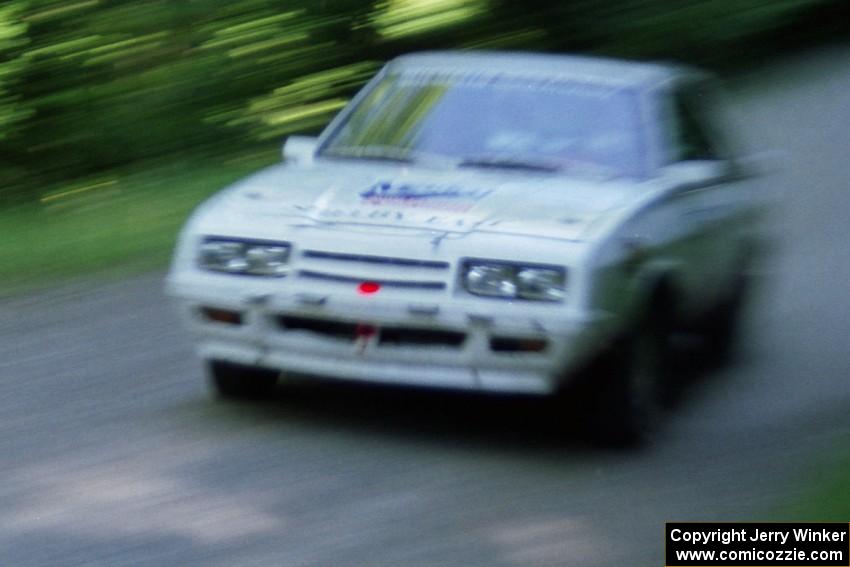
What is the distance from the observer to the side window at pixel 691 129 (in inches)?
312

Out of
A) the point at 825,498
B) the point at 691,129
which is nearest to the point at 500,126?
the point at 691,129

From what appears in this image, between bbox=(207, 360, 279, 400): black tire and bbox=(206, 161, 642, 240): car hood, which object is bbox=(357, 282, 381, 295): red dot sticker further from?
bbox=(207, 360, 279, 400): black tire

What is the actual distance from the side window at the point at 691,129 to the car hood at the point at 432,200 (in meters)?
0.86

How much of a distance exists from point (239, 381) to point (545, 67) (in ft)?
7.23

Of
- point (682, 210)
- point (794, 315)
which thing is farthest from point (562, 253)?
point (794, 315)

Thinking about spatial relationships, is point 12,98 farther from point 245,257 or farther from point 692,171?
point 692,171

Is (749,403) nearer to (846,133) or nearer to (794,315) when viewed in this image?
(794,315)

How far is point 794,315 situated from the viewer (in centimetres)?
978

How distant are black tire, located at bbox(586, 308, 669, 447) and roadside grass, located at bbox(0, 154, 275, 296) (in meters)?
4.74

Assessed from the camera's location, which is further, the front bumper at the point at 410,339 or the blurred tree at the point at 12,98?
the blurred tree at the point at 12,98

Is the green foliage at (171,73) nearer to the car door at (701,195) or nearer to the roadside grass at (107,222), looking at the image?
the roadside grass at (107,222)

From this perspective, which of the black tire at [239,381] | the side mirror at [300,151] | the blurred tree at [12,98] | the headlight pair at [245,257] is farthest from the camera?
the blurred tree at [12,98]

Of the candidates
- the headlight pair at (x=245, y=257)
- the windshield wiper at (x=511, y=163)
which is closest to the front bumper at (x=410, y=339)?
the headlight pair at (x=245, y=257)

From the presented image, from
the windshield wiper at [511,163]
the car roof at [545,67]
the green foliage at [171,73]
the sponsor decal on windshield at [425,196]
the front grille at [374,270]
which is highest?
the car roof at [545,67]
